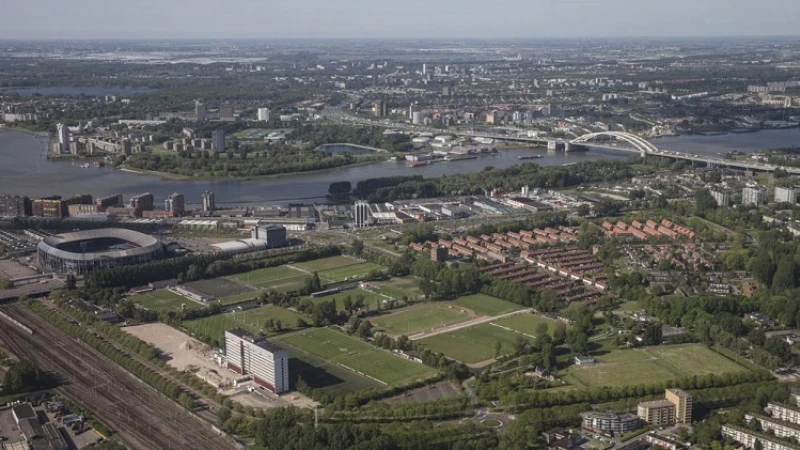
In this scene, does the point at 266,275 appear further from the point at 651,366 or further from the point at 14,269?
the point at 651,366

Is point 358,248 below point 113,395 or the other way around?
the other way around

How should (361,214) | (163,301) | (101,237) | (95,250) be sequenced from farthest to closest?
(361,214)
(101,237)
(95,250)
(163,301)

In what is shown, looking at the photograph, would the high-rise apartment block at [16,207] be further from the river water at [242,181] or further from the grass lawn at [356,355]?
the grass lawn at [356,355]

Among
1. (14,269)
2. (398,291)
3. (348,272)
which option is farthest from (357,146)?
(398,291)

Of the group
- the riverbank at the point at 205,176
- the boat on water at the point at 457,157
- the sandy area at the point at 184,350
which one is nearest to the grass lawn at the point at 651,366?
the sandy area at the point at 184,350

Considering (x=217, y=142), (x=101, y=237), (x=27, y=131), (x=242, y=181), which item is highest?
(x=217, y=142)

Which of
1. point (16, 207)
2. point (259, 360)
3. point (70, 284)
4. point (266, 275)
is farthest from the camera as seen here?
point (16, 207)

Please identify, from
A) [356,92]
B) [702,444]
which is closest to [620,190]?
[702,444]
